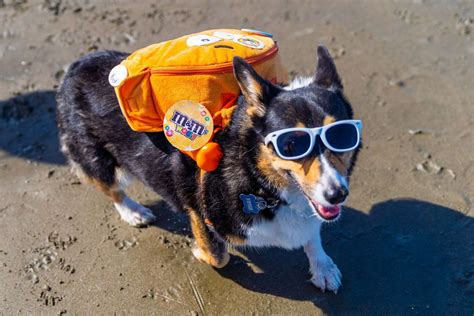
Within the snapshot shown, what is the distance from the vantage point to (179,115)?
3160 mm

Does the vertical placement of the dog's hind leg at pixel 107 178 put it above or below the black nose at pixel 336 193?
below

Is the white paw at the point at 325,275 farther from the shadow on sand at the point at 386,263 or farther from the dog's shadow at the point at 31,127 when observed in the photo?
the dog's shadow at the point at 31,127

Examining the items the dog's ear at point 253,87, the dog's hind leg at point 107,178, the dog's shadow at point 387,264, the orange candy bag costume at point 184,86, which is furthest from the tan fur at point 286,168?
the dog's hind leg at point 107,178

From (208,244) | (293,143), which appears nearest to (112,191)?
(208,244)

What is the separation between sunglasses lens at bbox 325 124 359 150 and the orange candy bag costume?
28.9 inches

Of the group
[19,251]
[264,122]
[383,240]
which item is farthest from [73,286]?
[383,240]

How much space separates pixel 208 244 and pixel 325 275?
933 millimetres

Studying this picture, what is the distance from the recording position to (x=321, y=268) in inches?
144

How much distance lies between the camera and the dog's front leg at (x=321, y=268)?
3.66 metres

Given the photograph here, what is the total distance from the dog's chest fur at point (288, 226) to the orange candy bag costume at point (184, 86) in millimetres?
569

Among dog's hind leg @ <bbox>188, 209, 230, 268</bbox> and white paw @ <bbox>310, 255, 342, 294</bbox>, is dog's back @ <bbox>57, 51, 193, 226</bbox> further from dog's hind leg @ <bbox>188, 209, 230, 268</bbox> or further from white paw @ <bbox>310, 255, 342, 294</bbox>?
white paw @ <bbox>310, 255, 342, 294</bbox>

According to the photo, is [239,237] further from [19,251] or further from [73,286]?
[19,251]

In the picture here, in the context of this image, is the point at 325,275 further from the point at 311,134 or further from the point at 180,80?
the point at 180,80

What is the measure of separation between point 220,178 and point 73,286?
1701mm
